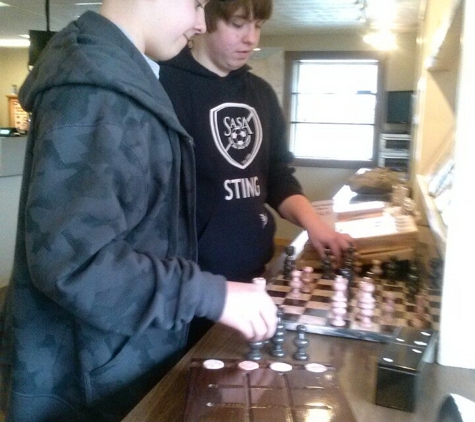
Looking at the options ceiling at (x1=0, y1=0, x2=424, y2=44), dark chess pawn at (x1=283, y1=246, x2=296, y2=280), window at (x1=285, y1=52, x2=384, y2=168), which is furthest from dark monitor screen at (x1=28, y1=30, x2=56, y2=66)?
Answer: window at (x1=285, y1=52, x2=384, y2=168)

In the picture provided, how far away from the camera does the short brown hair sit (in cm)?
119

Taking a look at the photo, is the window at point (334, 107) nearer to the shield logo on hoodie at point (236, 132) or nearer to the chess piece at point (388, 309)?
the shield logo on hoodie at point (236, 132)

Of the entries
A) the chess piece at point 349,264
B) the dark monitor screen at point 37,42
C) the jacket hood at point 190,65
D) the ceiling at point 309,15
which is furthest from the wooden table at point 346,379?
the ceiling at point 309,15

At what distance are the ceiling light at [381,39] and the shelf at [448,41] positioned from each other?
112 inches

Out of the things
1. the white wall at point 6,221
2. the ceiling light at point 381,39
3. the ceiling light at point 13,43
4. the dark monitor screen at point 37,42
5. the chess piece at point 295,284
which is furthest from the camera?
the ceiling light at point 13,43

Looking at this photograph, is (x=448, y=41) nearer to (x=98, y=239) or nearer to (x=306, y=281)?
(x=306, y=281)

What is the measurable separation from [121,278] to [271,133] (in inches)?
33.3

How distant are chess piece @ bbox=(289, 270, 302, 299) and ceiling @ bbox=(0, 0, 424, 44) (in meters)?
3.47

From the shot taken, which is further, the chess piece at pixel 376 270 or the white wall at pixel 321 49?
the white wall at pixel 321 49

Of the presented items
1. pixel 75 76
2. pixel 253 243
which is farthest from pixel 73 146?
pixel 253 243

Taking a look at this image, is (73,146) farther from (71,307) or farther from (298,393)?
(298,393)

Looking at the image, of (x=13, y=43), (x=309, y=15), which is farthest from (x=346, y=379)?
(x=13, y=43)

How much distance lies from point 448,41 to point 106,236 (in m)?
1.25

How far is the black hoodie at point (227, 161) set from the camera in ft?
3.94
